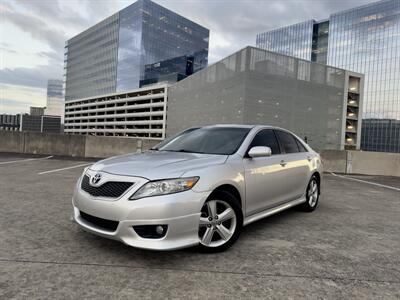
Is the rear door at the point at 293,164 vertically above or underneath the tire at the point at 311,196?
above

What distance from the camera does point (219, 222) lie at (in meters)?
3.58

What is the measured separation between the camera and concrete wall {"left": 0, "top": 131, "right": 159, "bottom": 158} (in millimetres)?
15344

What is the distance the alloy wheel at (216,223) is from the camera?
11.4 ft

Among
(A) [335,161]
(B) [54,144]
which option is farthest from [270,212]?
(B) [54,144]

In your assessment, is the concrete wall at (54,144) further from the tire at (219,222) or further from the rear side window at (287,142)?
the tire at (219,222)

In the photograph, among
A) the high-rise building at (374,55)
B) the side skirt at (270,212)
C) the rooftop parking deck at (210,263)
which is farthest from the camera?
the high-rise building at (374,55)

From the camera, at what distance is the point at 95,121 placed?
133 meters

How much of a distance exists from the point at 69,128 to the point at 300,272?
164m

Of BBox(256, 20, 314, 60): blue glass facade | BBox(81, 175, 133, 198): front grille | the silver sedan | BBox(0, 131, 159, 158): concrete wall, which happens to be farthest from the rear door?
BBox(256, 20, 314, 60): blue glass facade

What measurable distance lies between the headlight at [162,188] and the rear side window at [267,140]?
5.05 feet

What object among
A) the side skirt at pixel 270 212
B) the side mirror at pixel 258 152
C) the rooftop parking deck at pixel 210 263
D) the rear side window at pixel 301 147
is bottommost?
the rooftop parking deck at pixel 210 263

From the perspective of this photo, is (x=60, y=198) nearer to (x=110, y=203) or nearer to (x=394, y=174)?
(x=110, y=203)

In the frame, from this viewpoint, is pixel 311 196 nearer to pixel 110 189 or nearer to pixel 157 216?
pixel 157 216

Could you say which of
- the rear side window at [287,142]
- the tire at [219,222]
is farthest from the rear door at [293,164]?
the tire at [219,222]
